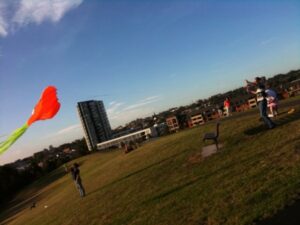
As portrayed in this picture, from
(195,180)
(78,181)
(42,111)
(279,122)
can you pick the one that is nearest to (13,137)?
(42,111)

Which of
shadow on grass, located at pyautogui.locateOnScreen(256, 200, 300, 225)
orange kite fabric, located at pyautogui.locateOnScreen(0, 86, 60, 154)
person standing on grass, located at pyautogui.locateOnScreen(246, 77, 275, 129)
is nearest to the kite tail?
orange kite fabric, located at pyautogui.locateOnScreen(0, 86, 60, 154)

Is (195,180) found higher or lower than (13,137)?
lower

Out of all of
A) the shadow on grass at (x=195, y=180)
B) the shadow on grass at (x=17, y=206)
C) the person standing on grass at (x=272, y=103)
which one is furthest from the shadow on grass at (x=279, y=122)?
the shadow on grass at (x=17, y=206)

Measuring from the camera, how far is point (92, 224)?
1206 centimetres

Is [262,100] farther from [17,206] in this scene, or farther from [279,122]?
[17,206]

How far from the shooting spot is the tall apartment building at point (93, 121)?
158750 millimetres

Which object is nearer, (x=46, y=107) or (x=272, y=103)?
(x=46, y=107)

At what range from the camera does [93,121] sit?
16350cm

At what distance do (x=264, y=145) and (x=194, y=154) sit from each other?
13.6 feet

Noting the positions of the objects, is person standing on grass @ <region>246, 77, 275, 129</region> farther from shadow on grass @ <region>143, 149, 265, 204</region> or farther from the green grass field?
shadow on grass @ <region>143, 149, 265, 204</region>

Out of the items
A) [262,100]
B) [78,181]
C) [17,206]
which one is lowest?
[17,206]

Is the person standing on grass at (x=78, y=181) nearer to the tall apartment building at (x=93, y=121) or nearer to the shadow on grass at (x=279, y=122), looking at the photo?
the shadow on grass at (x=279, y=122)

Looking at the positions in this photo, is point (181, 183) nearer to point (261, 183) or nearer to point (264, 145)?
point (264, 145)

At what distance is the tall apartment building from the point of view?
159 meters
